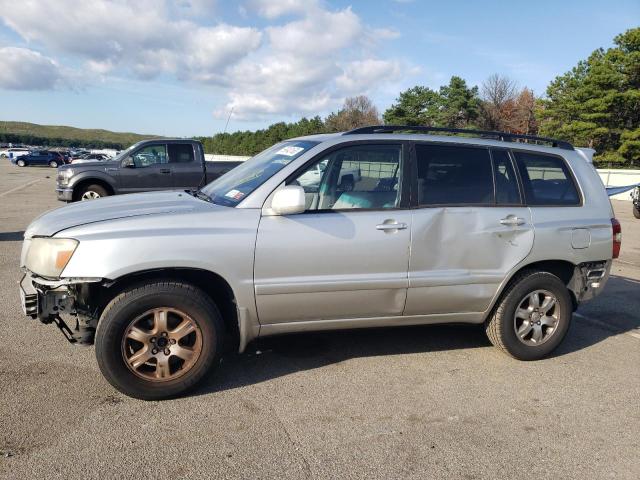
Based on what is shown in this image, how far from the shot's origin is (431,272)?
405 centimetres

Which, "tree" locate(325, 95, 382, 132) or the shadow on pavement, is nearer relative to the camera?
the shadow on pavement

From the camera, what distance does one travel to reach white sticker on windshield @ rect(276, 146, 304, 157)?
407 centimetres

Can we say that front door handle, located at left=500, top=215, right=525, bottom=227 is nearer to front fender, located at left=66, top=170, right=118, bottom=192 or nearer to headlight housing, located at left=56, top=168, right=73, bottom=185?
front fender, located at left=66, top=170, right=118, bottom=192

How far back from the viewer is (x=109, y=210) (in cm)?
375

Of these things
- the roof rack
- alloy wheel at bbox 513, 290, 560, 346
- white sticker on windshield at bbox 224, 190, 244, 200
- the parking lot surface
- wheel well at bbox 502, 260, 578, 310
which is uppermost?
the roof rack

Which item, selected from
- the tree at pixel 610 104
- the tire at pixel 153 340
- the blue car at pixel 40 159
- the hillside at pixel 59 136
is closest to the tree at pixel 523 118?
the tree at pixel 610 104

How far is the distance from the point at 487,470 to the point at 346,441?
79 centimetres

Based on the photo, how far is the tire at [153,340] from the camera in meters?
3.37

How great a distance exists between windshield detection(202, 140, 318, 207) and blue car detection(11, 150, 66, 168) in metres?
51.4

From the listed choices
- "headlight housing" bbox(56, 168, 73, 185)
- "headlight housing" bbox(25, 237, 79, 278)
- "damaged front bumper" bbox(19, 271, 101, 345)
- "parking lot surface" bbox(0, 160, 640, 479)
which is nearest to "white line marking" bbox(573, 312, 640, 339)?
"parking lot surface" bbox(0, 160, 640, 479)

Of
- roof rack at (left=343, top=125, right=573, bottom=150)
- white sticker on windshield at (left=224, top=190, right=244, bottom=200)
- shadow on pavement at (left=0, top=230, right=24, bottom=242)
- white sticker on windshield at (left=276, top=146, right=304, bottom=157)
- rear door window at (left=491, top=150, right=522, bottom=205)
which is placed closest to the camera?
white sticker on windshield at (left=224, top=190, right=244, bottom=200)

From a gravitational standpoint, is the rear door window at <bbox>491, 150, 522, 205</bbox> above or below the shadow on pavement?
above

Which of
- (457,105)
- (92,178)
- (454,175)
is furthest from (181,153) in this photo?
(457,105)

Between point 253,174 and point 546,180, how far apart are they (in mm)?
2540
